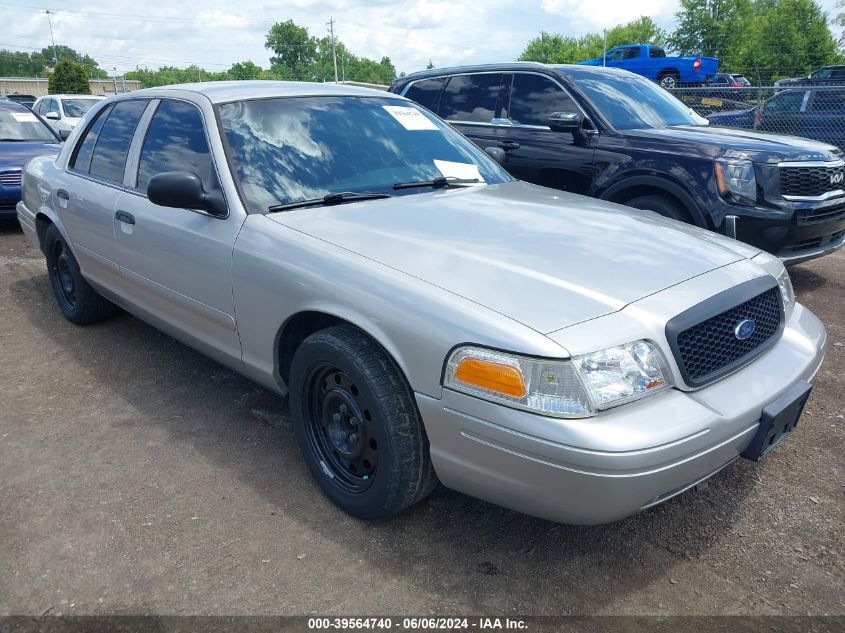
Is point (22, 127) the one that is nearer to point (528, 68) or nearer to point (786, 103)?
point (528, 68)

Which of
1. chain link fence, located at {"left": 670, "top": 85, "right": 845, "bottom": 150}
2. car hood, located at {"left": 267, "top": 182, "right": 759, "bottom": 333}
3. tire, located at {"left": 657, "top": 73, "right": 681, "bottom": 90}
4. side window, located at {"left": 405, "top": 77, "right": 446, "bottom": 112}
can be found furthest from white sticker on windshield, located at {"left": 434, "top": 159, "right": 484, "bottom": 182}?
tire, located at {"left": 657, "top": 73, "right": 681, "bottom": 90}

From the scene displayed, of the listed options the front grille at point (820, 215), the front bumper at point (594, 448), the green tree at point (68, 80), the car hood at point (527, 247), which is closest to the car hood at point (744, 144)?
the front grille at point (820, 215)

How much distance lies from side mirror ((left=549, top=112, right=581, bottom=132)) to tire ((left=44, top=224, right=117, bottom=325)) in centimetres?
373

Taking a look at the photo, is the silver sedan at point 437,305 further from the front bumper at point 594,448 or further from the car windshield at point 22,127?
the car windshield at point 22,127

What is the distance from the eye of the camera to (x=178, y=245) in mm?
3254

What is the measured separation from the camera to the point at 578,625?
2160 mm

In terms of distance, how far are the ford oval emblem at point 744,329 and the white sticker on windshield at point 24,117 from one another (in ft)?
33.8

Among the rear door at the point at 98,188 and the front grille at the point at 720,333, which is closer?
the front grille at the point at 720,333

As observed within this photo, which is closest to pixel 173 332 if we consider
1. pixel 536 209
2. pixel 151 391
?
pixel 151 391

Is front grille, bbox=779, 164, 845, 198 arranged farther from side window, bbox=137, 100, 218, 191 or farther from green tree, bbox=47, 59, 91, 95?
green tree, bbox=47, 59, 91, 95

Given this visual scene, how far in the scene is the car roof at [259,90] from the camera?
3.40 meters

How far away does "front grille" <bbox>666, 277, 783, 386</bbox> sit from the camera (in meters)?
2.22

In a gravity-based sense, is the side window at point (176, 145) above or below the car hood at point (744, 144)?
above

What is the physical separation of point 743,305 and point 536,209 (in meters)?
1.03
